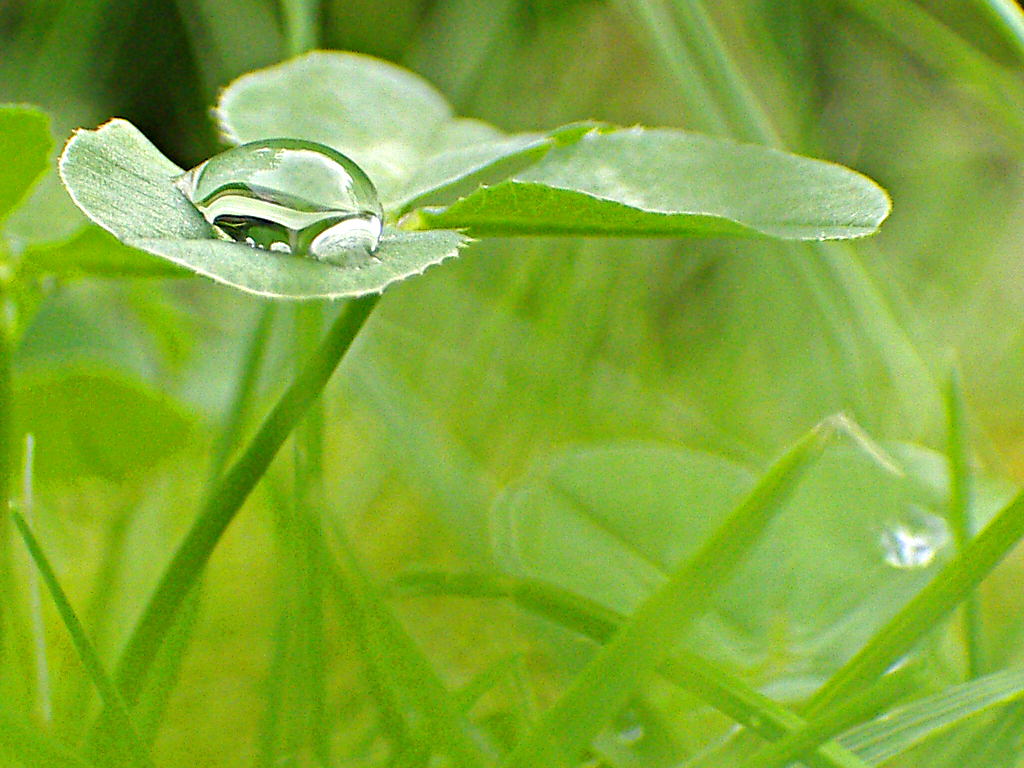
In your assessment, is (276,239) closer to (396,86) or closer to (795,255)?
(396,86)

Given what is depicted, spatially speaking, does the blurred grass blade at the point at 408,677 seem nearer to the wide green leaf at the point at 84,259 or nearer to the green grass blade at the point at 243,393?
the green grass blade at the point at 243,393

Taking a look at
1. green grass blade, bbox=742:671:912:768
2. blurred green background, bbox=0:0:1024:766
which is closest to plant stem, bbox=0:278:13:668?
blurred green background, bbox=0:0:1024:766

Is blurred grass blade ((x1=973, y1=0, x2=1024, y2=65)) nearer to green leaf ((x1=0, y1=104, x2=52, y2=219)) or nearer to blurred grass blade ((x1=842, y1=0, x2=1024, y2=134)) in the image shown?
blurred grass blade ((x1=842, y1=0, x2=1024, y2=134))

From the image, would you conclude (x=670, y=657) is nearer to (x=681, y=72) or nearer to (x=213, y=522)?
(x=213, y=522)

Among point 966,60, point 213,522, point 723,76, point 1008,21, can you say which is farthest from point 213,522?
point 966,60

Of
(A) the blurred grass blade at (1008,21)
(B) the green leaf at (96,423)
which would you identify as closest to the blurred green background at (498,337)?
(B) the green leaf at (96,423)

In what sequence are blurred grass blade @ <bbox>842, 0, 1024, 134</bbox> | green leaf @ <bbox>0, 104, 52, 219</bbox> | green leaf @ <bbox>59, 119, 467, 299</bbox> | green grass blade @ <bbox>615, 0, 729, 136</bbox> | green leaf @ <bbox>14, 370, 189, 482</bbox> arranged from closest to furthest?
green leaf @ <bbox>59, 119, 467, 299</bbox> < green leaf @ <bbox>0, 104, 52, 219</bbox> < green leaf @ <bbox>14, 370, 189, 482</bbox> < green grass blade @ <bbox>615, 0, 729, 136</bbox> < blurred grass blade @ <bbox>842, 0, 1024, 134</bbox>

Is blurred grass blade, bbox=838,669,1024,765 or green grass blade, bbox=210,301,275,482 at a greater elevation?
green grass blade, bbox=210,301,275,482
